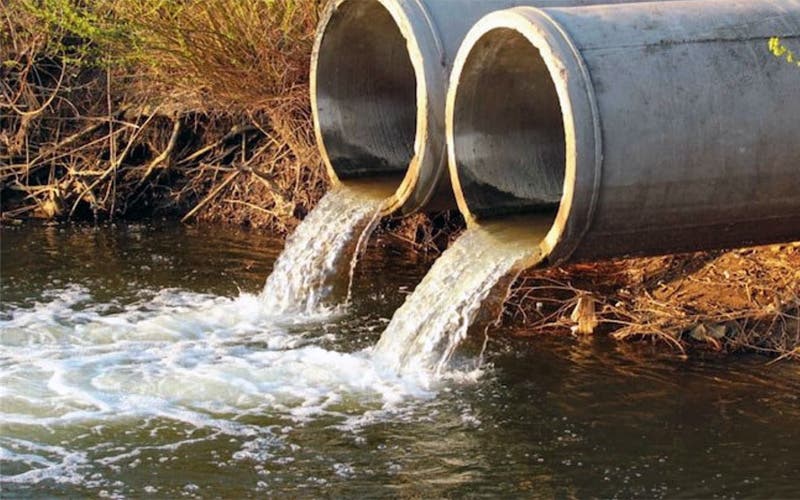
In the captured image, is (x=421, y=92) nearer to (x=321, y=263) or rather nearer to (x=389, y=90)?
(x=321, y=263)

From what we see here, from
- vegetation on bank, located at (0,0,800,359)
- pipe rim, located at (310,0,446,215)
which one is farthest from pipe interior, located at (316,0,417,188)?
pipe rim, located at (310,0,446,215)

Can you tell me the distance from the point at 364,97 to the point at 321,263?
1.51 m

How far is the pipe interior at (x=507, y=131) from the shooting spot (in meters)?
7.86

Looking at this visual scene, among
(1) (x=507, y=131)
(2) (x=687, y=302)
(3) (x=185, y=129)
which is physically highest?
(1) (x=507, y=131)

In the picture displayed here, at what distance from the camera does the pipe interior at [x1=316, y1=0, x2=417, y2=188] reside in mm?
9602

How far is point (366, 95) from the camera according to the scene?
9.91 meters

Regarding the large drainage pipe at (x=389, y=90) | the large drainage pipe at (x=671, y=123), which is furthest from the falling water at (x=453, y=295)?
the large drainage pipe at (x=389, y=90)

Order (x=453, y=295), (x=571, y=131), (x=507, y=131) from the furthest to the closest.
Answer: (x=507, y=131) → (x=453, y=295) → (x=571, y=131)

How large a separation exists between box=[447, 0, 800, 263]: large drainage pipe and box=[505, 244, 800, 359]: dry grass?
0.61 meters

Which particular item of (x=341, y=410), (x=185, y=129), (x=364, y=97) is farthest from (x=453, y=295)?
(x=185, y=129)

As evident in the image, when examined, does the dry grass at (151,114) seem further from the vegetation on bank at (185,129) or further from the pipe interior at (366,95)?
the pipe interior at (366,95)

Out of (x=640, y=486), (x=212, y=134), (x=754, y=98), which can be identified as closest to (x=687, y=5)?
(x=754, y=98)

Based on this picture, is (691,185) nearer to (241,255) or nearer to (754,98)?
(754,98)

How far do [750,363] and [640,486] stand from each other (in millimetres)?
1884
